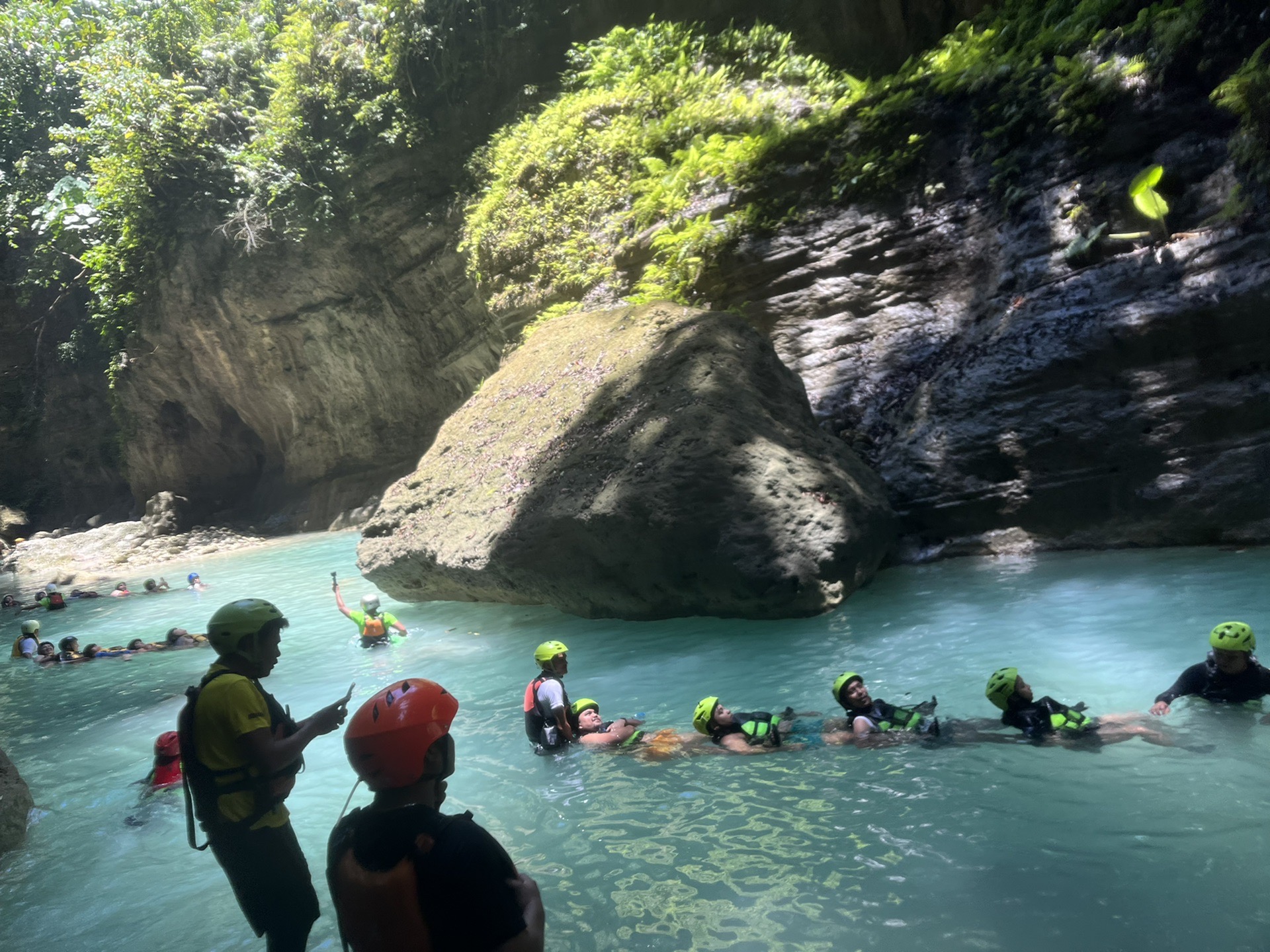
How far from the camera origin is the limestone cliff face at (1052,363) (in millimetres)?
7488

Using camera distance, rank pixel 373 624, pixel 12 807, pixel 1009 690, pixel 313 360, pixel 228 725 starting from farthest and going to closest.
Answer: pixel 313 360 → pixel 373 624 → pixel 12 807 → pixel 1009 690 → pixel 228 725

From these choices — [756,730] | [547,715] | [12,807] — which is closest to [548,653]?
[547,715]

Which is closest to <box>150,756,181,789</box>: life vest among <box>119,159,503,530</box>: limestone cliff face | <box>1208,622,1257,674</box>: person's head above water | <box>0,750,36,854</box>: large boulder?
<box>0,750,36,854</box>: large boulder

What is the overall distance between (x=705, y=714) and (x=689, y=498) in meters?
2.84

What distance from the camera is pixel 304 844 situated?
5.08m

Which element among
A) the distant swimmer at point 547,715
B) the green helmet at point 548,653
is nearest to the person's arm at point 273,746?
the distant swimmer at point 547,715

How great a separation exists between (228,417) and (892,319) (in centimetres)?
2347

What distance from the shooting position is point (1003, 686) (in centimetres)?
484

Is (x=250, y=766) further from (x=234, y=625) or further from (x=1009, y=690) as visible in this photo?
(x=1009, y=690)

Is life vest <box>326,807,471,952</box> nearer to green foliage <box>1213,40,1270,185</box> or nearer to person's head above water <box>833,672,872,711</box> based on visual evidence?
person's head above water <box>833,672,872,711</box>

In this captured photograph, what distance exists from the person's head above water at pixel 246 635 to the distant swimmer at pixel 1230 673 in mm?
4747

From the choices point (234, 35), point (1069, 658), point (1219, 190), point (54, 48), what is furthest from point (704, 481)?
point (54, 48)

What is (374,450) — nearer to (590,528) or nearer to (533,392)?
(533,392)

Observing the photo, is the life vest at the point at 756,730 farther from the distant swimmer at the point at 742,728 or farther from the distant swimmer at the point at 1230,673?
the distant swimmer at the point at 1230,673
